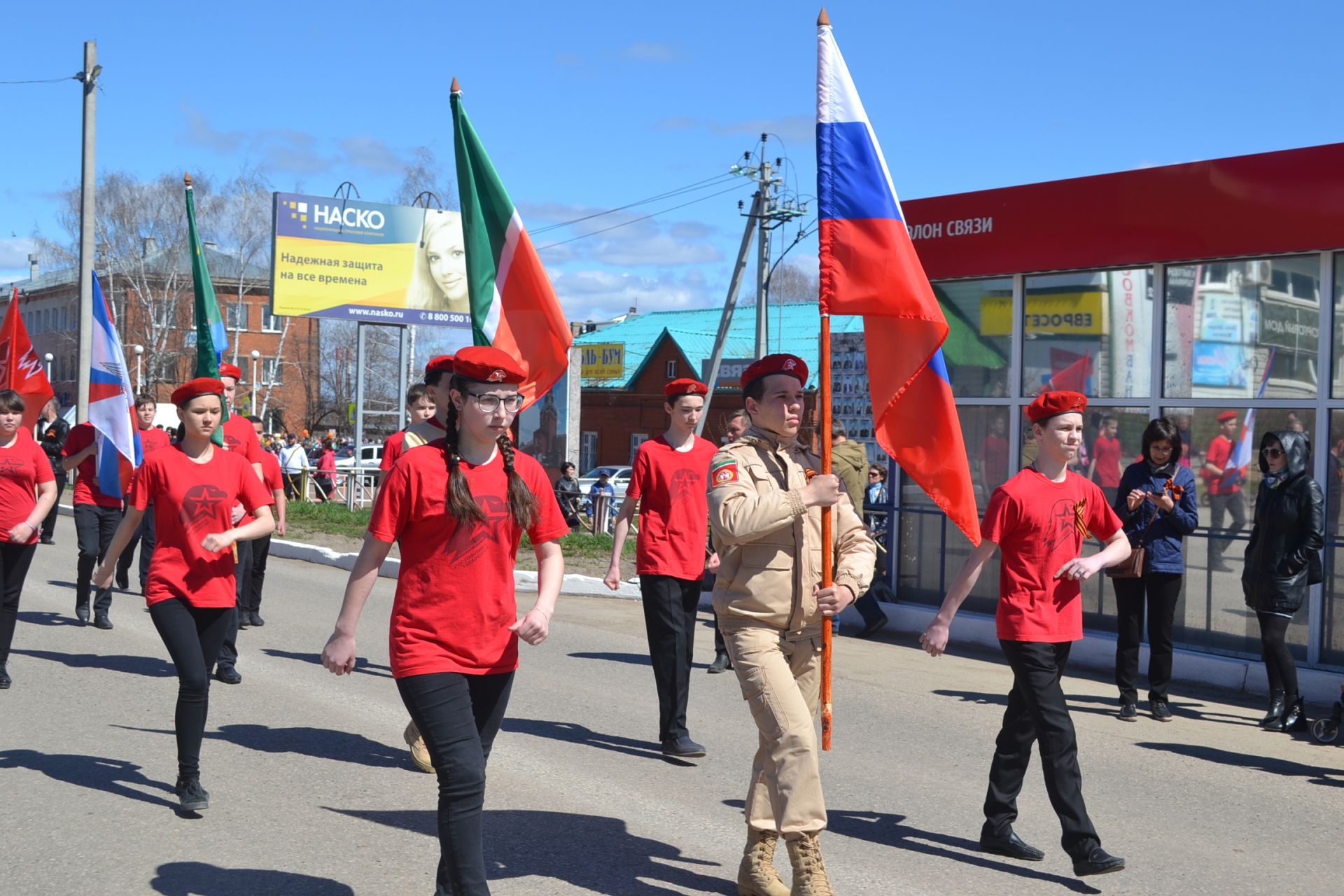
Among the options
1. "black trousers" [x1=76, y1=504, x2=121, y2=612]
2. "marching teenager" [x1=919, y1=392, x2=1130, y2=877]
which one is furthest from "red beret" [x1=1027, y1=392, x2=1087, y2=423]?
"black trousers" [x1=76, y1=504, x2=121, y2=612]

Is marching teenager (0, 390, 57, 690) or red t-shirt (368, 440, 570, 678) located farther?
marching teenager (0, 390, 57, 690)

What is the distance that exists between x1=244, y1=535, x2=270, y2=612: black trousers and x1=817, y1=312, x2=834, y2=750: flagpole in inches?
296

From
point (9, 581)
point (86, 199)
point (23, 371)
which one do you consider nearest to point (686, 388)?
point (9, 581)

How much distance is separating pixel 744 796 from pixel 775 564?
1.99m

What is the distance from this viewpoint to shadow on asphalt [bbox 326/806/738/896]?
16.5ft

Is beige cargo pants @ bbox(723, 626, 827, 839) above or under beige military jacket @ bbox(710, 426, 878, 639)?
under

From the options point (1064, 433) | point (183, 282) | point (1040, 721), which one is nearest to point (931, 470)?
point (1064, 433)

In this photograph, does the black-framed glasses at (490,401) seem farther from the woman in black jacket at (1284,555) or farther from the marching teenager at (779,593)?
the woman in black jacket at (1284,555)

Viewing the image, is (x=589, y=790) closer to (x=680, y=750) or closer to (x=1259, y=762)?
(x=680, y=750)

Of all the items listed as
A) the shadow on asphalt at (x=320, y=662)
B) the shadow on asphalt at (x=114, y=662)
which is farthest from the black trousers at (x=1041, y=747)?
the shadow on asphalt at (x=114, y=662)

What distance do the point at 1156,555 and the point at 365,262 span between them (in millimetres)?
25595

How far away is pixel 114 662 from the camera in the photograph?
9648 mm

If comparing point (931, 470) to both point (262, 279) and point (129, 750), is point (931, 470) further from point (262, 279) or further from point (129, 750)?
point (262, 279)

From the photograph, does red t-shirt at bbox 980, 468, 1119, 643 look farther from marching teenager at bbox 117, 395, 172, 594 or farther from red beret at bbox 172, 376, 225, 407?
marching teenager at bbox 117, 395, 172, 594
